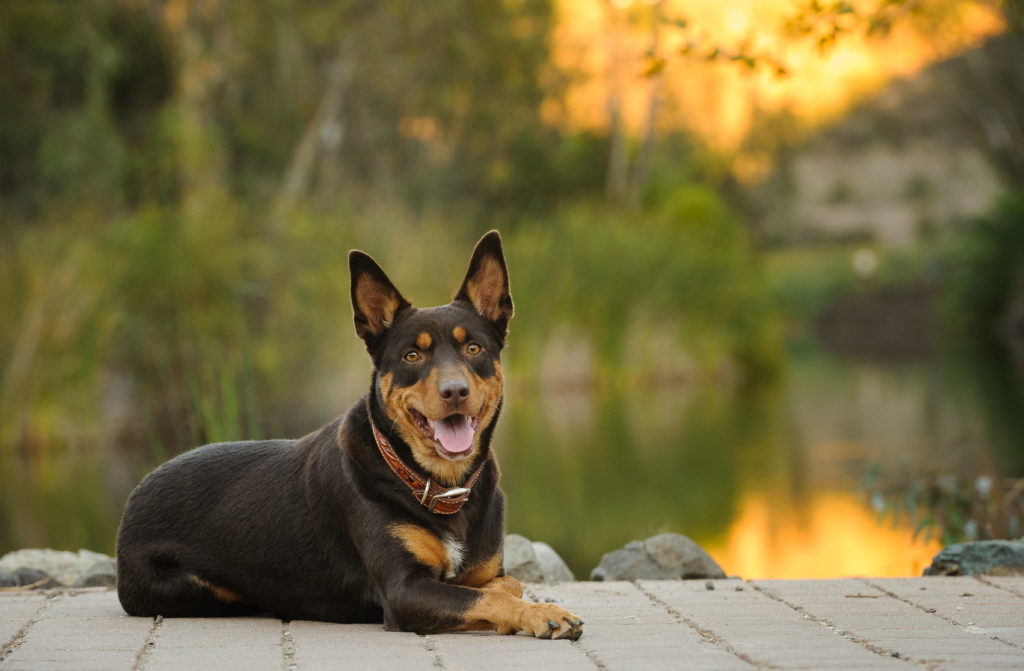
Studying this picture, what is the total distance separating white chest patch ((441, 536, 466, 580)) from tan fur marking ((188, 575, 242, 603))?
87cm

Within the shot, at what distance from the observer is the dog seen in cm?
440

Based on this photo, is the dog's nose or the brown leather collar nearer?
the dog's nose

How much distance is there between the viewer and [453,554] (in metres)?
4.55

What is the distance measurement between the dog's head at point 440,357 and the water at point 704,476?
392 cm

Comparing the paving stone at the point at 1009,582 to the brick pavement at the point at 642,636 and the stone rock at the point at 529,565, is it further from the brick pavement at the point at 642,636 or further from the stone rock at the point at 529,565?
the stone rock at the point at 529,565

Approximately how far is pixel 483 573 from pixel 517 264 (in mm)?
18486

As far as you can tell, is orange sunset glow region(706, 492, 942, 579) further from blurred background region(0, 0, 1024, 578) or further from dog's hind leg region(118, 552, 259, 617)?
dog's hind leg region(118, 552, 259, 617)

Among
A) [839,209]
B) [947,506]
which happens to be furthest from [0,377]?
[839,209]

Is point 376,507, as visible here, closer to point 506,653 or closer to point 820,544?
point 506,653

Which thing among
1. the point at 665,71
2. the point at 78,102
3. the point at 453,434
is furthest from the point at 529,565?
the point at 665,71

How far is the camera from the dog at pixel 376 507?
14.4 ft

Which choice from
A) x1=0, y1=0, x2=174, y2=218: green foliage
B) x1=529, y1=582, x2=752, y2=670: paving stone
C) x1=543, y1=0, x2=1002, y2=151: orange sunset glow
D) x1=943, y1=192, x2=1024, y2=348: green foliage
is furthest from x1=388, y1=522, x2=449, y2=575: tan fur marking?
x1=943, y1=192, x2=1024, y2=348: green foliage

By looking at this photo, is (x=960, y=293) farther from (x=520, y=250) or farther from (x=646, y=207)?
(x=520, y=250)

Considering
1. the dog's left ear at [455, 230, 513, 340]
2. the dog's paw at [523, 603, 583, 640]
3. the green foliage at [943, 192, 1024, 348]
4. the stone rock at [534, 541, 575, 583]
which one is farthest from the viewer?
the green foliage at [943, 192, 1024, 348]
